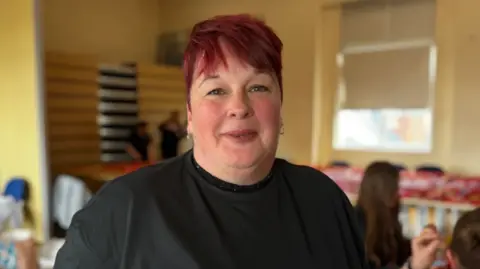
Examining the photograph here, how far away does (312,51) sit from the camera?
219 inches

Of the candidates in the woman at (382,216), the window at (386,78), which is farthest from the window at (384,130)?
the woman at (382,216)

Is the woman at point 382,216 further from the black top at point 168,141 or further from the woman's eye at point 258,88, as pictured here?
the black top at point 168,141

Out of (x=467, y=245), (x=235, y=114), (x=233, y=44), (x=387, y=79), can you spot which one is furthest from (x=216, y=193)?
(x=387, y=79)

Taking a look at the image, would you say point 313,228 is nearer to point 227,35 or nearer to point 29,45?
point 227,35

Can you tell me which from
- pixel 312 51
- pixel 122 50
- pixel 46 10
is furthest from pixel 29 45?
pixel 312 51

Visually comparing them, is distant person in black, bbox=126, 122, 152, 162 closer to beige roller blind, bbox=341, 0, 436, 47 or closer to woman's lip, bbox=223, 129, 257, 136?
beige roller blind, bbox=341, 0, 436, 47

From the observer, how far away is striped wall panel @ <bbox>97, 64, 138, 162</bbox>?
563cm

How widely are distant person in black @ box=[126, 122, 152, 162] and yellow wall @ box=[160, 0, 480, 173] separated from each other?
1.59 metres

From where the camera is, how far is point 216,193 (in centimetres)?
95

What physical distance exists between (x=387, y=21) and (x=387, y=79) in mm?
582

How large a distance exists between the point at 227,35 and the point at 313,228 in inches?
16.6

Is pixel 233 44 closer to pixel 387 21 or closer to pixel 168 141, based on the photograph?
pixel 387 21

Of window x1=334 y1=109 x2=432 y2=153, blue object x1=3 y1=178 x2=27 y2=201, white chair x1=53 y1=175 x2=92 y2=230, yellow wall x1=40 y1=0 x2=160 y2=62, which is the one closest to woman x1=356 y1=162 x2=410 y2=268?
window x1=334 y1=109 x2=432 y2=153

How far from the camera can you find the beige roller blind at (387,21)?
488 centimetres
